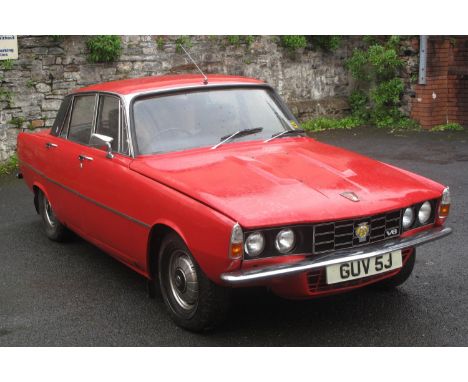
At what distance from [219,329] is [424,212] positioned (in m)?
1.50

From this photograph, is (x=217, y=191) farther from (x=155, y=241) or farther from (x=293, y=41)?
(x=293, y=41)

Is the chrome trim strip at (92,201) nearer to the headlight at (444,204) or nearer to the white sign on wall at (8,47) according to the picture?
the headlight at (444,204)

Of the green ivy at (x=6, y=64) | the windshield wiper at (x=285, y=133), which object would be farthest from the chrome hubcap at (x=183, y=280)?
the green ivy at (x=6, y=64)

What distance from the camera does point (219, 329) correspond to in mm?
3977

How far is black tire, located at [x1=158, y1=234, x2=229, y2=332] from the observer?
148 inches

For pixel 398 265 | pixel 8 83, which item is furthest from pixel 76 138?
pixel 8 83

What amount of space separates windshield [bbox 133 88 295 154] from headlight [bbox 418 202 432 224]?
131cm

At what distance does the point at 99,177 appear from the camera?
4.73 meters

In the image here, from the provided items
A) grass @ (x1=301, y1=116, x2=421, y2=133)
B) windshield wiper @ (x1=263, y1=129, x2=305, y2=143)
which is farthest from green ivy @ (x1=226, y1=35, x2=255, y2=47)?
windshield wiper @ (x1=263, y1=129, x2=305, y2=143)

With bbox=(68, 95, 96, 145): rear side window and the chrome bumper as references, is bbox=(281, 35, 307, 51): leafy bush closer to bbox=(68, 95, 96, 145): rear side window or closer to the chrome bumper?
bbox=(68, 95, 96, 145): rear side window

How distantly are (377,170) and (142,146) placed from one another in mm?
1634

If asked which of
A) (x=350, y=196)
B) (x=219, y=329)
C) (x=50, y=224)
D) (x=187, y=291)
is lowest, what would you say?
(x=219, y=329)

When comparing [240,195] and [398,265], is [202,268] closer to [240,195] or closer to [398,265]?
[240,195]

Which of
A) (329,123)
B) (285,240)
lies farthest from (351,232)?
(329,123)
